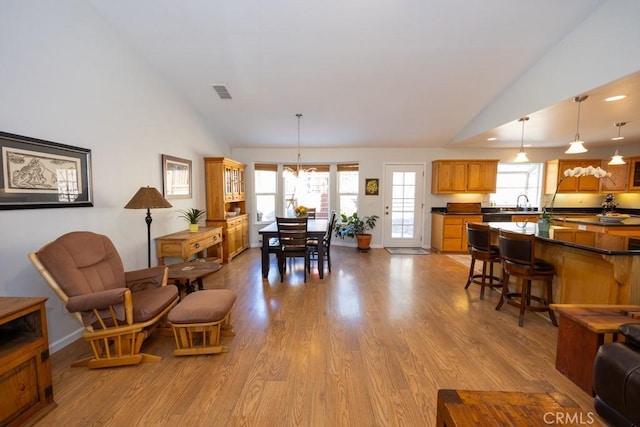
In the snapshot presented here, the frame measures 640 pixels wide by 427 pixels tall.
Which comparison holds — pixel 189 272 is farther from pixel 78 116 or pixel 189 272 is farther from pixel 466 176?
pixel 466 176

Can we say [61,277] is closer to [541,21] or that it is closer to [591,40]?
[541,21]

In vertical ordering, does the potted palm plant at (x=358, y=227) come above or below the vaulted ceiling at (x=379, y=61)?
below

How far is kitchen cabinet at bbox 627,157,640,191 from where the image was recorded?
18.1 feet

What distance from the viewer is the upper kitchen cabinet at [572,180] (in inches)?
232

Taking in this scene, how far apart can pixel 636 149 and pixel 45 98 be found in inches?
Result: 385

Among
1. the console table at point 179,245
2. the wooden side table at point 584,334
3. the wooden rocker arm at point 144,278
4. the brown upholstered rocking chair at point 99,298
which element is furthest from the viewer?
the console table at point 179,245

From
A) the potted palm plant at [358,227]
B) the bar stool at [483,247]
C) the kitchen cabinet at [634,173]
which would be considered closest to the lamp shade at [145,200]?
the bar stool at [483,247]

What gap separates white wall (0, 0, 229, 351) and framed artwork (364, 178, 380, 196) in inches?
162

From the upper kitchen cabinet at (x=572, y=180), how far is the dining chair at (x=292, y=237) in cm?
580

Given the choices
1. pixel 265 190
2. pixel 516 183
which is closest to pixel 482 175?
pixel 516 183

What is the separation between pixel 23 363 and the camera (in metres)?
1.56

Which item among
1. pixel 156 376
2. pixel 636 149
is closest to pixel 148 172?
pixel 156 376

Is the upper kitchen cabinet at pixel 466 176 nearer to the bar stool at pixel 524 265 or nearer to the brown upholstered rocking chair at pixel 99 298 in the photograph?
the bar stool at pixel 524 265

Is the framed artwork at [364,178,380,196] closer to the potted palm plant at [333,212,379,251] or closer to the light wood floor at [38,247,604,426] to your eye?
the potted palm plant at [333,212,379,251]
